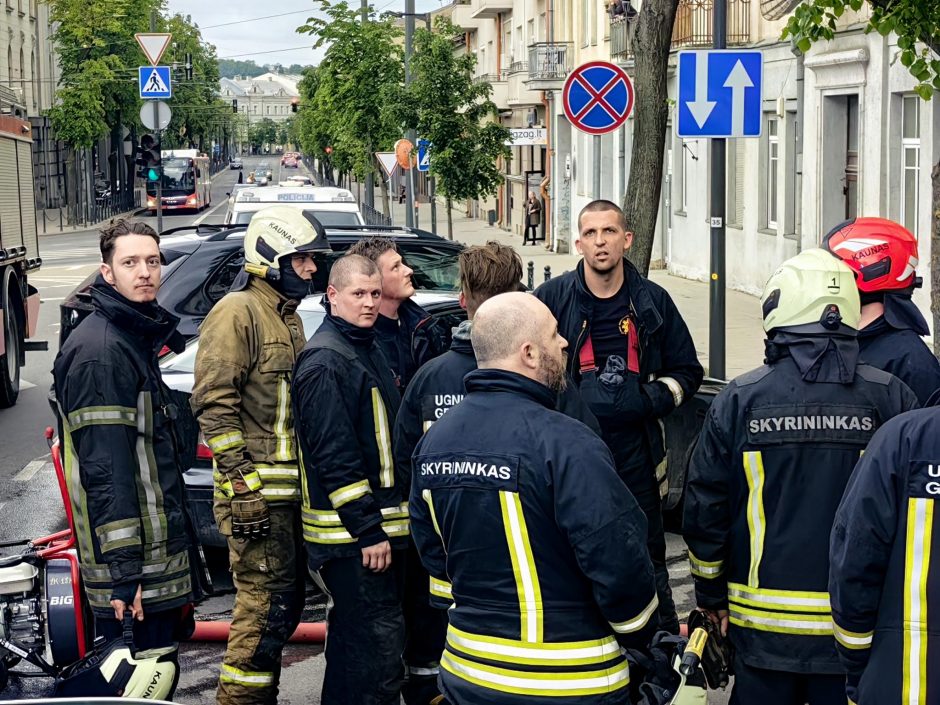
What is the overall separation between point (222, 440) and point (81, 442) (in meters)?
0.67

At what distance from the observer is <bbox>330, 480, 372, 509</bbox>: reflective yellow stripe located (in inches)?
198

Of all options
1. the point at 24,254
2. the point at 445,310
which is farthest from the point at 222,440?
the point at 24,254

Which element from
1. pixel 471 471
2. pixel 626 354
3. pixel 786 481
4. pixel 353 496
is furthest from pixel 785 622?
pixel 626 354

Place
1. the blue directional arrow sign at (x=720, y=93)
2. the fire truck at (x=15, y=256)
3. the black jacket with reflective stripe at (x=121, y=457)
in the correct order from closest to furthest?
the black jacket with reflective stripe at (x=121, y=457)
the blue directional arrow sign at (x=720, y=93)
the fire truck at (x=15, y=256)

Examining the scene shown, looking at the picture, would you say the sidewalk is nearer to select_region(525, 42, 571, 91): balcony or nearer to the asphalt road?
select_region(525, 42, 571, 91): balcony

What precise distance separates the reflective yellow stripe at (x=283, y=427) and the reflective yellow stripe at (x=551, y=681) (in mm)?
1983

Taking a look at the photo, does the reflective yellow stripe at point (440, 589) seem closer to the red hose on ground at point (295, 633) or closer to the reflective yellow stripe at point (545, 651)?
the reflective yellow stripe at point (545, 651)

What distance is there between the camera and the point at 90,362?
479 centimetres

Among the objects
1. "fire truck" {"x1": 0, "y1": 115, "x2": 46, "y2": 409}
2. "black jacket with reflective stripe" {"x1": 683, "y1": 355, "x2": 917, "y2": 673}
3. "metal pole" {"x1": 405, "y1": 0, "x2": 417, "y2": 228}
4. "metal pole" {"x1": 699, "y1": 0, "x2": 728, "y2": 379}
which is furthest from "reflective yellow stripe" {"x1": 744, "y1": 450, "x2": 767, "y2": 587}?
"metal pole" {"x1": 405, "y1": 0, "x2": 417, "y2": 228}

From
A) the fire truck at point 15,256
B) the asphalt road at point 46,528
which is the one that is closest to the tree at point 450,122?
the asphalt road at point 46,528

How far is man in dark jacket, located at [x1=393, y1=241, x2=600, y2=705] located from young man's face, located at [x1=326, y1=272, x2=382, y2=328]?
0.39 metres

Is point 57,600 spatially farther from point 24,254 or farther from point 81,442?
point 24,254

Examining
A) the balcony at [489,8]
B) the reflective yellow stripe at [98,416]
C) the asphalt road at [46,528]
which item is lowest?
the asphalt road at [46,528]

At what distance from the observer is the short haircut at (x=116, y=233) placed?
504cm
